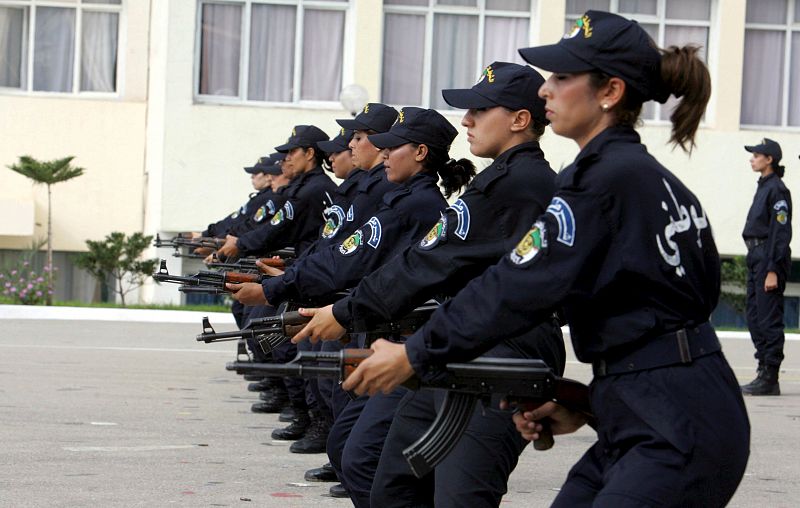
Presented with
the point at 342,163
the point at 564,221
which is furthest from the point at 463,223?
the point at 342,163

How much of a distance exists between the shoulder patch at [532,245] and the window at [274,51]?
830 inches

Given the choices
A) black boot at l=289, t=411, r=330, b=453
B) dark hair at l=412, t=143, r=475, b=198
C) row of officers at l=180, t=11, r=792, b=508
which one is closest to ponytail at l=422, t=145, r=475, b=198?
dark hair at l=412, t=143, r=475, b=198

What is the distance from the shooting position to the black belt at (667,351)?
3684 millimetres

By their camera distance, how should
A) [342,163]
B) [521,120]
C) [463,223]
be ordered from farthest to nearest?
[342,163] < [521,120] < [463,223]

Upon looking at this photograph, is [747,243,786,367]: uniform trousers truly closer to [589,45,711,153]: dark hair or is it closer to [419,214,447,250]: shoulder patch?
[419,214,447,250]: shoulder patch

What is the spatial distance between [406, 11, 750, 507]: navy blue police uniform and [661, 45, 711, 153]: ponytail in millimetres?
224

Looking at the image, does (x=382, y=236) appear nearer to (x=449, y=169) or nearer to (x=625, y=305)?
(x=449, y=169)

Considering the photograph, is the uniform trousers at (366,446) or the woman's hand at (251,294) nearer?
the uniform trousers at (366,446)

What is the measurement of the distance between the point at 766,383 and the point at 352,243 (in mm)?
7640

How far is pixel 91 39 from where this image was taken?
2723cm

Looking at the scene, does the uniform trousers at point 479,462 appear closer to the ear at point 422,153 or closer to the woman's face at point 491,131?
the woman's face at point 491,131

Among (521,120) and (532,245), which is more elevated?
(521,120)

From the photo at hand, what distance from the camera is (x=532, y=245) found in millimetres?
3816

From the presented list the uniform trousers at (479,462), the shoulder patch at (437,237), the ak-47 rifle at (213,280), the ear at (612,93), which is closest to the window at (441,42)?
the ak-47 rifle at (213,280)
